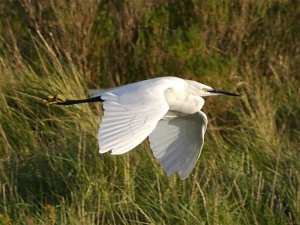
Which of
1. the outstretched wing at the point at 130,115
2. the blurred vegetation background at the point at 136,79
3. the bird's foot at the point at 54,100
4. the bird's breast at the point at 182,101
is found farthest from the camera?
the bird's foot at the point at 54,100

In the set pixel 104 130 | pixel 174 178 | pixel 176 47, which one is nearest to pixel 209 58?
pixel 176 47

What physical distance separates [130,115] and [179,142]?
0.93 metres

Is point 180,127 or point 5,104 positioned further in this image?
point 5,104

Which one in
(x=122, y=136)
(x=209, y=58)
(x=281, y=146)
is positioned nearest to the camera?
(x=122, y=136)

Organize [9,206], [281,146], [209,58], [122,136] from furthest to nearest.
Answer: [209,58] < [281,146] < [9,206] < [122,136]

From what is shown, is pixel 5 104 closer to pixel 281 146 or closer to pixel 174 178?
pixel 174 178

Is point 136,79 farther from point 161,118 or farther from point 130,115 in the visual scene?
point 130,115

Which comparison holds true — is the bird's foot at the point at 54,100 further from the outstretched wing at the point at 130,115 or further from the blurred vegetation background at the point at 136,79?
the outstretched wing at the point at 130,115

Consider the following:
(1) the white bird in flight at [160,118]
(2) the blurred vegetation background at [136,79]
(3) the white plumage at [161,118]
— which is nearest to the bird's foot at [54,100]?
(1) the white bird in flight at [160,118]

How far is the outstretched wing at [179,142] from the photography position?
166 inches

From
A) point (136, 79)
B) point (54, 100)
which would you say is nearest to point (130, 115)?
point (54, 100)

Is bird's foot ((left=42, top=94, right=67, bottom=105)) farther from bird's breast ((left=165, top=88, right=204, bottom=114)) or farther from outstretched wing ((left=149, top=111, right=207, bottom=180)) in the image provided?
bird's breast ((left=165, top=88, right=204, bottom=114))

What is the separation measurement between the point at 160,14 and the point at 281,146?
167 centimetres

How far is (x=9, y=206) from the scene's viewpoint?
409cm
